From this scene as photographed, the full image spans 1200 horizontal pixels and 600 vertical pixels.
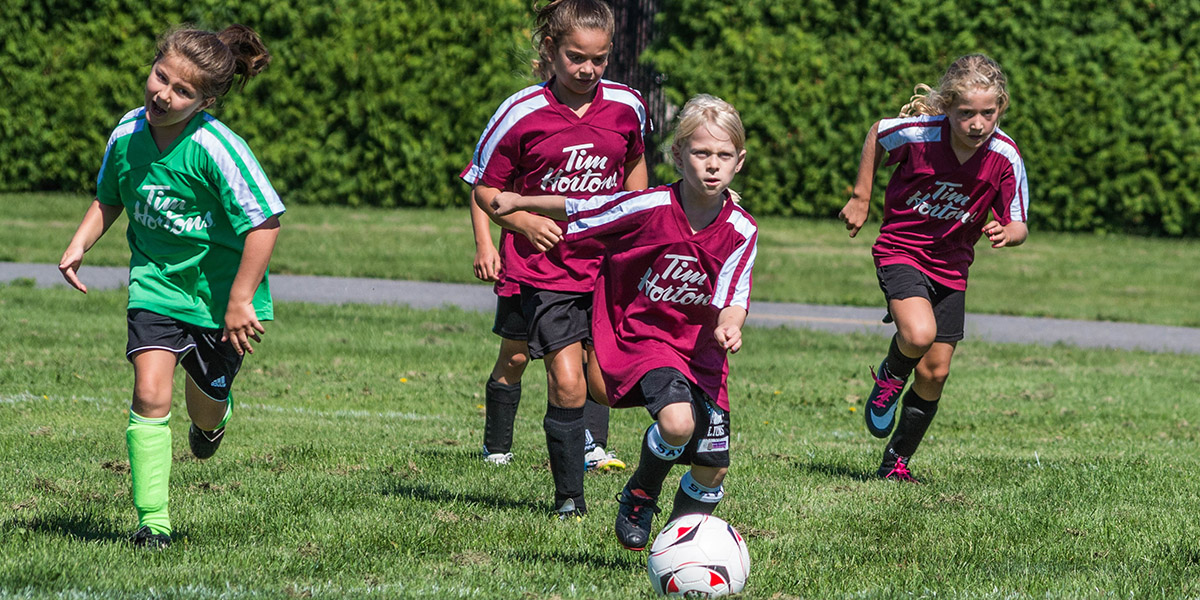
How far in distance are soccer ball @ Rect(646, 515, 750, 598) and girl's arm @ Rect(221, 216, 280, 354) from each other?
5.03ft

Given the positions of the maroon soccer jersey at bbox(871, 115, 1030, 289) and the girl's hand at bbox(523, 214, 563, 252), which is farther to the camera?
the maroon soccer jersey at bbox(871, 115, 1030, 289)

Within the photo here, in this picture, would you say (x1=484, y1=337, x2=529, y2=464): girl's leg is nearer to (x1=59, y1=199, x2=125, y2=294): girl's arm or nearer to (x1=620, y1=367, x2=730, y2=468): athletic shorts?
(x1=620, y1=367, x2=730, y2=468): athletic shorts

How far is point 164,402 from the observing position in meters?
4.54

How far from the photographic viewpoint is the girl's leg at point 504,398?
239 inches

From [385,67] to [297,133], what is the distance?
143 centimetres

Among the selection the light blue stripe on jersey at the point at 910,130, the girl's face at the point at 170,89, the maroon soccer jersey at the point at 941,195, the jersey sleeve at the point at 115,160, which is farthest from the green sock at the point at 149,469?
the light blue stripe on jersey at the point at 910,130

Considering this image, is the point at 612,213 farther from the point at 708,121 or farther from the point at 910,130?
the point at 910,130

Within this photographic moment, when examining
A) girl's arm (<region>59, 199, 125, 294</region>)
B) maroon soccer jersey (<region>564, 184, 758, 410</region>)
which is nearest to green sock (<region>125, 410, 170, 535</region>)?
girl's arm (<region>59, 199, 125, 294</region>)

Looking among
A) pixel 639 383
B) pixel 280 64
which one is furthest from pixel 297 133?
pixel 639 383

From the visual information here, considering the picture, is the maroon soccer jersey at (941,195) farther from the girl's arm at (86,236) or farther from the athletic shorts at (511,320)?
the girl's arm at (86,236)

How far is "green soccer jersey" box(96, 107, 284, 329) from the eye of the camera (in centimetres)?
452

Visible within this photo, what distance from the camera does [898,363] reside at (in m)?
6.27

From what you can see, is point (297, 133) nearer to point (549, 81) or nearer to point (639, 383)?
point (549, 81)

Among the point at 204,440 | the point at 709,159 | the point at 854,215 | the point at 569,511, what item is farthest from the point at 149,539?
the point at 854,215
